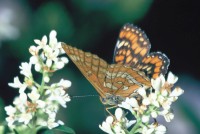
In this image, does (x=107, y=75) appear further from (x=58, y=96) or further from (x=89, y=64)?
(x=58, y=96)

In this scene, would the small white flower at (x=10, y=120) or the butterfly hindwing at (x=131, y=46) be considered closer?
the small white flower at (x=10, y=120)

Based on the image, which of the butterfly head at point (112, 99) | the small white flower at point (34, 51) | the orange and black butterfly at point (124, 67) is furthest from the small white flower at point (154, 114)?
the small white flower at point (34, 51)

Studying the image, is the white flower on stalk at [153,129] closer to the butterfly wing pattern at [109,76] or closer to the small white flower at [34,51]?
the butterfly wing pattern at [109,76]

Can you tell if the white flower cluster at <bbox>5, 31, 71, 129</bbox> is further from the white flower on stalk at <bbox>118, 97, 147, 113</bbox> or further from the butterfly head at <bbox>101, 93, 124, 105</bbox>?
the butterfly head at <bbox>101, 93, 124, 105</bbox>

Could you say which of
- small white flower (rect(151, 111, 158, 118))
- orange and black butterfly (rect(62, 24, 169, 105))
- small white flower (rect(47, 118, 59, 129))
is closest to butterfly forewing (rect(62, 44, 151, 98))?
orange and black butterfly (rect(62, 24, 169, 105))

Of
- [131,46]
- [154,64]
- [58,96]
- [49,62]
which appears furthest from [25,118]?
[131,46]

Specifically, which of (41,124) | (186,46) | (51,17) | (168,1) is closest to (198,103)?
(186,46)
